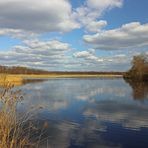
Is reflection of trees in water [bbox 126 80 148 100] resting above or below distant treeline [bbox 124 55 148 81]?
below

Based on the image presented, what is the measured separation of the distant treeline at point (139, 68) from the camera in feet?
209

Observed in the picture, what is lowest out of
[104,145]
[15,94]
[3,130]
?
[104,145]

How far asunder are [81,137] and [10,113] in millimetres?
5751

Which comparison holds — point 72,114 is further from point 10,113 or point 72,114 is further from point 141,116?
point 10,113

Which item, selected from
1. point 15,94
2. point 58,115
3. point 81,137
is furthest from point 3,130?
point 58,115

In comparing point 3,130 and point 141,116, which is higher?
point 3,130

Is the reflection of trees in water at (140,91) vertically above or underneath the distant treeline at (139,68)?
underneath

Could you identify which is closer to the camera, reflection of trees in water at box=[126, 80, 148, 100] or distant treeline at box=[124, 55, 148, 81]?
reflection of trees in water at box=[126, 80, 148, 100]

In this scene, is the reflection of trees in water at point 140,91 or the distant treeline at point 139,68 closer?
the reflection of trees in water at point 140,91

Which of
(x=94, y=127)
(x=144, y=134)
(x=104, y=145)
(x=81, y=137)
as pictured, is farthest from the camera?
(x=94, y=127)

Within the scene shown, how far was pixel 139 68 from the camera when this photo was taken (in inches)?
2589

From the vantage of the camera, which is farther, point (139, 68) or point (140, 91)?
point (139, 68)

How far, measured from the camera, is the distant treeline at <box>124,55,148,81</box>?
63.7 meters

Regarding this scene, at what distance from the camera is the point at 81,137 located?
33.3 feet
